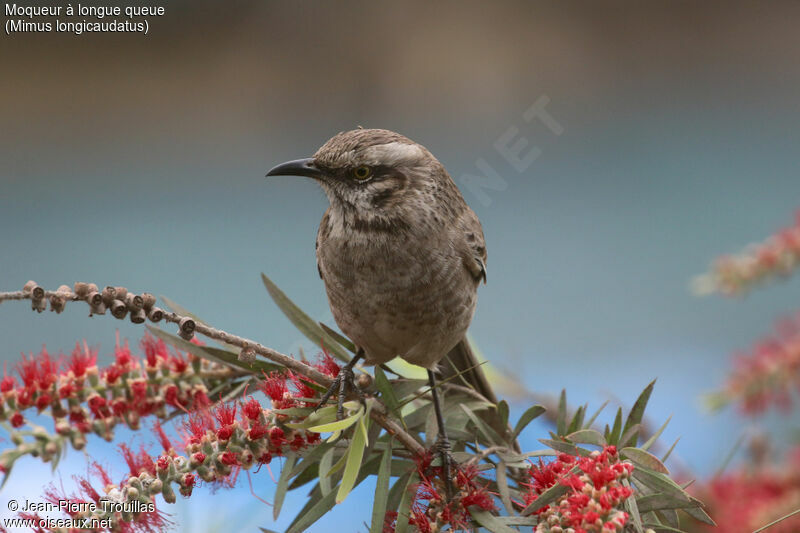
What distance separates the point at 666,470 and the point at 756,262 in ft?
2.69

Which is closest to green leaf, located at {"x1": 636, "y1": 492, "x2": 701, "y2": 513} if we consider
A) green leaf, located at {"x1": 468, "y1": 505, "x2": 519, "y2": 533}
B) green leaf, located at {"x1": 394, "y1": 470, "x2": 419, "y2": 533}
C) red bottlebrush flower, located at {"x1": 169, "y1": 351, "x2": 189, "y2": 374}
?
green leaf, located at {"x1": 468, "y1": 505, "x2": 519, "y2": 533}

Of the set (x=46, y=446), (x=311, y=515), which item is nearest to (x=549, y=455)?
(x=311, y=515)

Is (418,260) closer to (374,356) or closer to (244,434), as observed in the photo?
(374,356)

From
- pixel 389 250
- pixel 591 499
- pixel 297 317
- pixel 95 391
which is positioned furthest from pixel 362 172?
pixel 591 499

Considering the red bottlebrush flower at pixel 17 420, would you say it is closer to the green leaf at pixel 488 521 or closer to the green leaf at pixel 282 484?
the green leaf at pixel 282 484

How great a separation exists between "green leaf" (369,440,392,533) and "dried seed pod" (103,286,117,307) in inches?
13.3

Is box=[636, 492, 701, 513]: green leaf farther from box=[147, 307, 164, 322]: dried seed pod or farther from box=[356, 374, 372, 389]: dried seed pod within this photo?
box=[147, 307, 164, 322]: dried seed pod

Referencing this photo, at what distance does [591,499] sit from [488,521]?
0.51 ft

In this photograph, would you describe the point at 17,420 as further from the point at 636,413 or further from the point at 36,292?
the point at 636,413

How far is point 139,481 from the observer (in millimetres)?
705

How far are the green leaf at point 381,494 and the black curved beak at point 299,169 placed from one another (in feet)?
1.28

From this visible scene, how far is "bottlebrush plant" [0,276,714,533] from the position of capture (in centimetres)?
68

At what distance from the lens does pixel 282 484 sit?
0.85 meters

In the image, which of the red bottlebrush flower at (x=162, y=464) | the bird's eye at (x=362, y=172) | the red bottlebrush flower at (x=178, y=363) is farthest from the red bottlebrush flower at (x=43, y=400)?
the bird's eye at (x=362, y=172)
